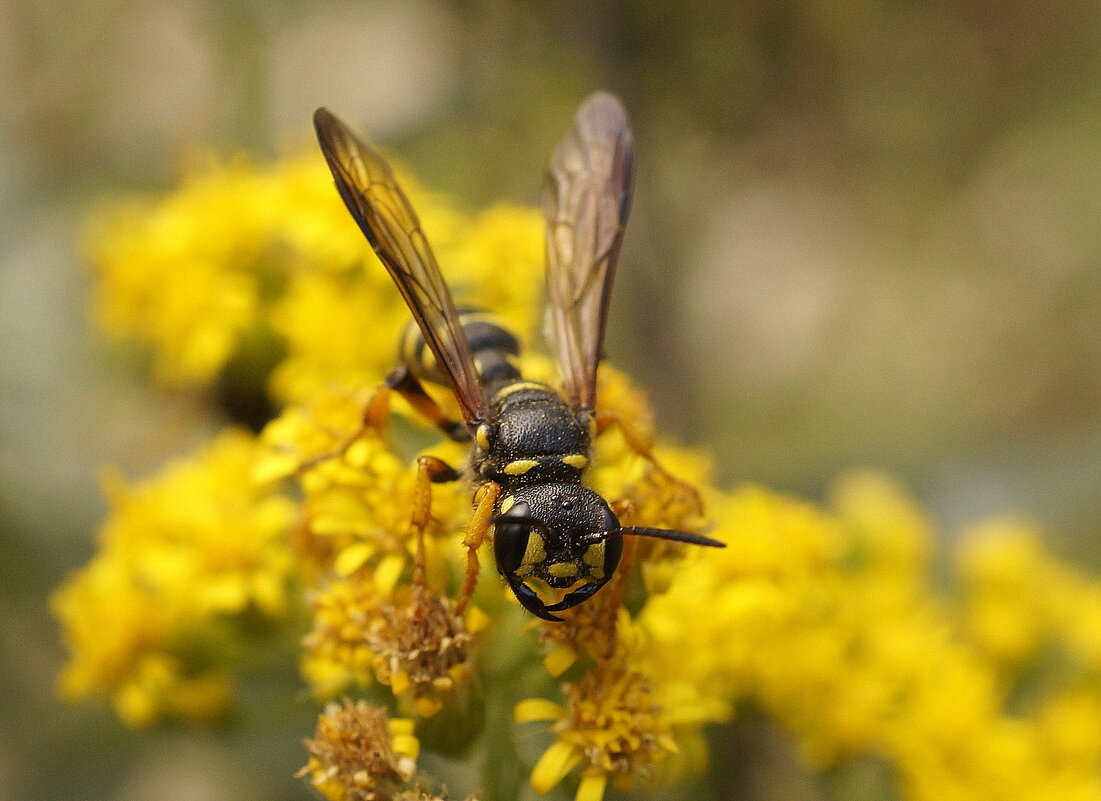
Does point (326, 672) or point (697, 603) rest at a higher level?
point (697, 603)

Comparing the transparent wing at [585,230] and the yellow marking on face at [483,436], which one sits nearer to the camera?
the yellow marking on face at [483,436]

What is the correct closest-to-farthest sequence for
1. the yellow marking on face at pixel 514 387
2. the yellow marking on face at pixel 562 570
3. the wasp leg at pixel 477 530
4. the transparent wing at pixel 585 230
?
the yellow marking on face at pixel 562 570 → the wasp leg at pixel 477 530 → the yellow marking on face at pixel 514 387 → the transparent wing at pixel 585 230

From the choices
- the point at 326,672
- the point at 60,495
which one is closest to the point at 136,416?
the point at 60,495

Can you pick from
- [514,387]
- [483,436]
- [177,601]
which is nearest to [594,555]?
[483,436]

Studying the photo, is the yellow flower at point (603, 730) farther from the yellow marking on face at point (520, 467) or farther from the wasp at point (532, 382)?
the yellow marking on face at point (520, 467)

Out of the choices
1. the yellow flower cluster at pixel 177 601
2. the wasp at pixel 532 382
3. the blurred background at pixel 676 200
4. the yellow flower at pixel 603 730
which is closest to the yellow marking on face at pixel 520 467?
the wasp at pixel 532 382

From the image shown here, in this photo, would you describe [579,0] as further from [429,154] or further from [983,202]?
[983,202]

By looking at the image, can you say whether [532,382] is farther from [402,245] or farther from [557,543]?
[557,543]
